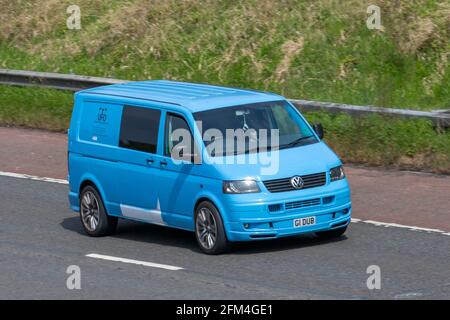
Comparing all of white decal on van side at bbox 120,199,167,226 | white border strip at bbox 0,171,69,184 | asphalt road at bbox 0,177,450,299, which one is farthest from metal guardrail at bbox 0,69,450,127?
white decal on van side at bbox 120,199,167,226

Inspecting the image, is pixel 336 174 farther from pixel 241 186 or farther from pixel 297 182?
pixel 241 186

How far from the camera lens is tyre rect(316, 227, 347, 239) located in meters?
14.1

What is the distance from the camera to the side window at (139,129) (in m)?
14.2

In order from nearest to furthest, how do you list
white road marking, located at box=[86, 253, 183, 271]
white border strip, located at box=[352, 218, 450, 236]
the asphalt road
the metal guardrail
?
the asphalt road, white road marking, located at box=[86, 253, 183, 271], white border strip, located at box=[352, 218, 450, 236], the metal guardrail

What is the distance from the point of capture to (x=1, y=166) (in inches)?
787

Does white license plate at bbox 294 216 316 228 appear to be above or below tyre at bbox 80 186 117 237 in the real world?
above

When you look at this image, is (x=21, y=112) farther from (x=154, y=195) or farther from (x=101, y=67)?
(x=154, y=195)

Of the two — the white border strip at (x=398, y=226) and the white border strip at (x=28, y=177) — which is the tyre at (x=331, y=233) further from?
the white border strip at (x=28, y=177)

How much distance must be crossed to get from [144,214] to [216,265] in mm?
1607

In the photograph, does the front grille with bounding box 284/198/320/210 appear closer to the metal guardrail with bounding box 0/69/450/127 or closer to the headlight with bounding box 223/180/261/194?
the headlight with bounding box 223/180/261/194

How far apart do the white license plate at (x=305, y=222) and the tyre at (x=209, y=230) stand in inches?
32.3

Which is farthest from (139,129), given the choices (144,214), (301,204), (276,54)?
(276,54)

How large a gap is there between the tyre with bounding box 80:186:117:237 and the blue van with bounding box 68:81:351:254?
1 cm
